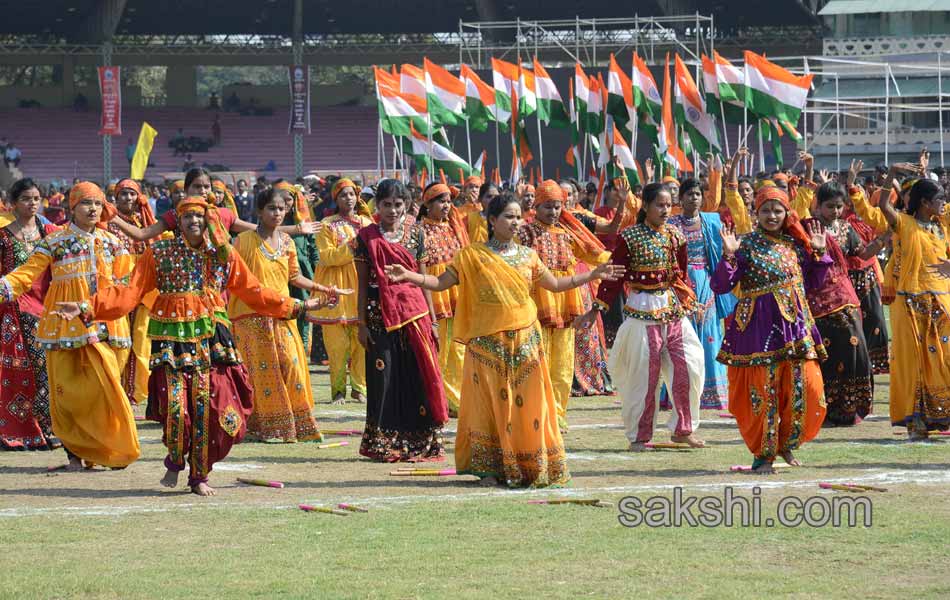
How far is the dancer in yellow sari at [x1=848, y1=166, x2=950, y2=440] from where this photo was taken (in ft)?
32.6

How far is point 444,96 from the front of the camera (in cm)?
2298

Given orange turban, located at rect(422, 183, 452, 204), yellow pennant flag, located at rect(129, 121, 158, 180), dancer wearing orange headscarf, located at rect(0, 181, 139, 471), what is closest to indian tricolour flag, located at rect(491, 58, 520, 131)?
yellow pennant flag, located at rect(129, 121, 158, 180)

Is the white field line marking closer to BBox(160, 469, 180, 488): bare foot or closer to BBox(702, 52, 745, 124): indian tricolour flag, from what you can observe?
BBox(160, 469, 180, 488): bare foot

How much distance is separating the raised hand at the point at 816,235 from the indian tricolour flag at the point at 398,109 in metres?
13.5

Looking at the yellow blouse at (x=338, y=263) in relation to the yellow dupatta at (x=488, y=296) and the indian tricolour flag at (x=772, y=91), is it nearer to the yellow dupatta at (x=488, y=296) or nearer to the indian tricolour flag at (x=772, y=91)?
the yellow dupatta at (x=488, y=296)

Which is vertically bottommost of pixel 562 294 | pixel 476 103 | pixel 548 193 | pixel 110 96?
pixel 562 294

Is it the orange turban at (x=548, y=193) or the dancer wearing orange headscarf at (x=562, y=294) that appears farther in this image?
the dancer wearing orange headscarf at (x=562, y=294)

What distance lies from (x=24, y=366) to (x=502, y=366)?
3.61 meters

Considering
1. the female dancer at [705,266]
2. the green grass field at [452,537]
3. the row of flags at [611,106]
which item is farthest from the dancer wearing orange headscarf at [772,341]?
the row of flags at [611,106]

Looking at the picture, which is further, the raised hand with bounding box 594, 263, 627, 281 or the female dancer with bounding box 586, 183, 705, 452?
the female dancer with bounding box 586, 183, 705, 452

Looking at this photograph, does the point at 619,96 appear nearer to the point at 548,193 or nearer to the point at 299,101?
the point at 548,193

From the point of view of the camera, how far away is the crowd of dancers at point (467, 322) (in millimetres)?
8125

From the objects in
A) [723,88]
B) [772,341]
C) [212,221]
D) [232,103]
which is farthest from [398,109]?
[232,103]

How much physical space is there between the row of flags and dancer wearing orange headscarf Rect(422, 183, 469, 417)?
9065mm
